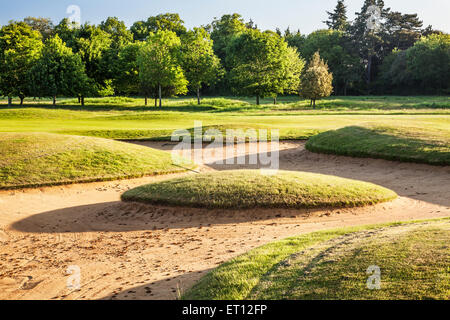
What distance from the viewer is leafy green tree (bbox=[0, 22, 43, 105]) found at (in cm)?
5609

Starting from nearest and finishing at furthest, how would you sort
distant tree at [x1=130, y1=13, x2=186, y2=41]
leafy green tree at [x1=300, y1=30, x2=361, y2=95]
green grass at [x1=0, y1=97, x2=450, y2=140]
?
green grass at [x1=0, y1=97, x2=450, y2=140] → leafy green tree at [x1=300, y1=30, x2=361, y2=95] → distant tree at [x1=130, y1=13, x2=186, y2=41]

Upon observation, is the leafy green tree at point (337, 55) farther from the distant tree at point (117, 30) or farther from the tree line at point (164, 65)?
the distant tree at point (117, 30)

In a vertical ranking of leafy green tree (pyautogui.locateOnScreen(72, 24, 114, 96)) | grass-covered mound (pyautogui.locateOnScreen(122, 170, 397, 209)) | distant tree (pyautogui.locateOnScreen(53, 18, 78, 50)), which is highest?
distant tree (pyautogui.locateOnScreen(53, 18, 78, 50))

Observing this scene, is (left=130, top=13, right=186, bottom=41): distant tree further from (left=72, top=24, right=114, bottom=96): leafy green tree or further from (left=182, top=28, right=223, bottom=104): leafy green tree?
(left=182, top=28, right=223, bottom=104): leafy green tree

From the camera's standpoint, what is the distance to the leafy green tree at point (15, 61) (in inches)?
2208

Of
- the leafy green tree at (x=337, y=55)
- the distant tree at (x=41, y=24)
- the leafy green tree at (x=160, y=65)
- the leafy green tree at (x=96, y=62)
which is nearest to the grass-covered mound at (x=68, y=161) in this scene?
the leafy green tree at (x=160, y=65)

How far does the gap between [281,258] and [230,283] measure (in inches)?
51.5

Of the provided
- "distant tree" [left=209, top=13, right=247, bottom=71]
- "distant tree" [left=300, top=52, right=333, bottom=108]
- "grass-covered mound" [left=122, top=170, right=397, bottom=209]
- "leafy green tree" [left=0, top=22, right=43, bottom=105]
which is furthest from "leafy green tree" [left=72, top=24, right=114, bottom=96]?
"grass-covered mound" [left=122, top=170, right=397, bottom=209]

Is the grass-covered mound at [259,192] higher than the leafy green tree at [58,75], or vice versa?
the leafy green tree at [58,75]

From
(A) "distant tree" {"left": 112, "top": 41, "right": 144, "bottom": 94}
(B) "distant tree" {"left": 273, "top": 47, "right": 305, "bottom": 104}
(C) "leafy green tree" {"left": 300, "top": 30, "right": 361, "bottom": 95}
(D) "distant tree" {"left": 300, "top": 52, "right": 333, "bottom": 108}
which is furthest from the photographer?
(C) "leafy green tree" {"left": 300, "top": 30, "right": 361, "bottom": 95}

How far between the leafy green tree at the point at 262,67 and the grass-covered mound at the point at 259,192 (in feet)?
161

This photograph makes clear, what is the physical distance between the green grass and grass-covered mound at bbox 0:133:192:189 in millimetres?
6848
